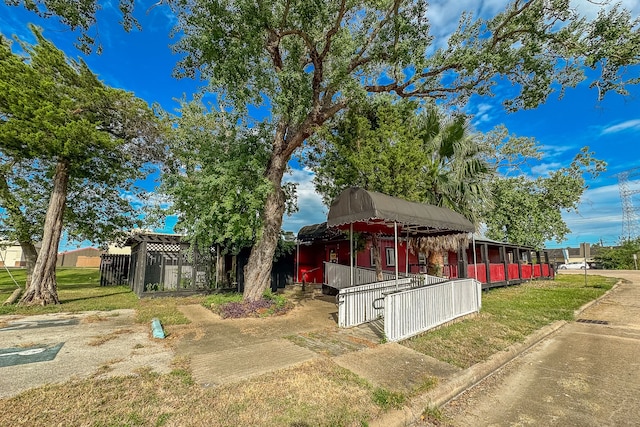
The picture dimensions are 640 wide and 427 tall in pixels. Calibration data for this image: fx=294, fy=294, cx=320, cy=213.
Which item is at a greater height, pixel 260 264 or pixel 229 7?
pixel 229 7

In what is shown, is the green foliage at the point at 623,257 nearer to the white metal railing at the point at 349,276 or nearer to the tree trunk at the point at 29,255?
the white metal railing at the point at 349,276

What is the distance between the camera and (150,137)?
13891 mm

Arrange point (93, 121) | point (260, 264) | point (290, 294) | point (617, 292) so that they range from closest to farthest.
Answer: point (260, 264) → point (93, 121) → point (290, 294) → point (617, 292)

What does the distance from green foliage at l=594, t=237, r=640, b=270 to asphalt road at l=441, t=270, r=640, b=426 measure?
4741 centimetres

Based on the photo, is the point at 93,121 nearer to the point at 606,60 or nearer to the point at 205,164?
the point at 205,164

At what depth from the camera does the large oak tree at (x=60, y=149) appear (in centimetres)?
1005

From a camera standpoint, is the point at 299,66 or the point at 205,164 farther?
the point at 205,164

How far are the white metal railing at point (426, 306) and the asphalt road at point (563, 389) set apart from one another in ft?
5.94

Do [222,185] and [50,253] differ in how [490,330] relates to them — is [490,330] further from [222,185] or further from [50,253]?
[50,253]

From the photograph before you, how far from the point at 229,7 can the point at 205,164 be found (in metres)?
4.58

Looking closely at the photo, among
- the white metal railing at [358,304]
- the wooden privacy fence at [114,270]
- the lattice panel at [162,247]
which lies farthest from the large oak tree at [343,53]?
the wooden privacy fence at [114,270]

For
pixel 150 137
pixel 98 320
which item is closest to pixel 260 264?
pixel 98 320

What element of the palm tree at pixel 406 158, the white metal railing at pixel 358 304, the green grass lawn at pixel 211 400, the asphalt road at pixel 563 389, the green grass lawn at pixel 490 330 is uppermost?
the palm tree at pixel 406 158

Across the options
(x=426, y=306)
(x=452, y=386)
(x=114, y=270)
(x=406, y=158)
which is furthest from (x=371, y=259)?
(x=114, y=270)
